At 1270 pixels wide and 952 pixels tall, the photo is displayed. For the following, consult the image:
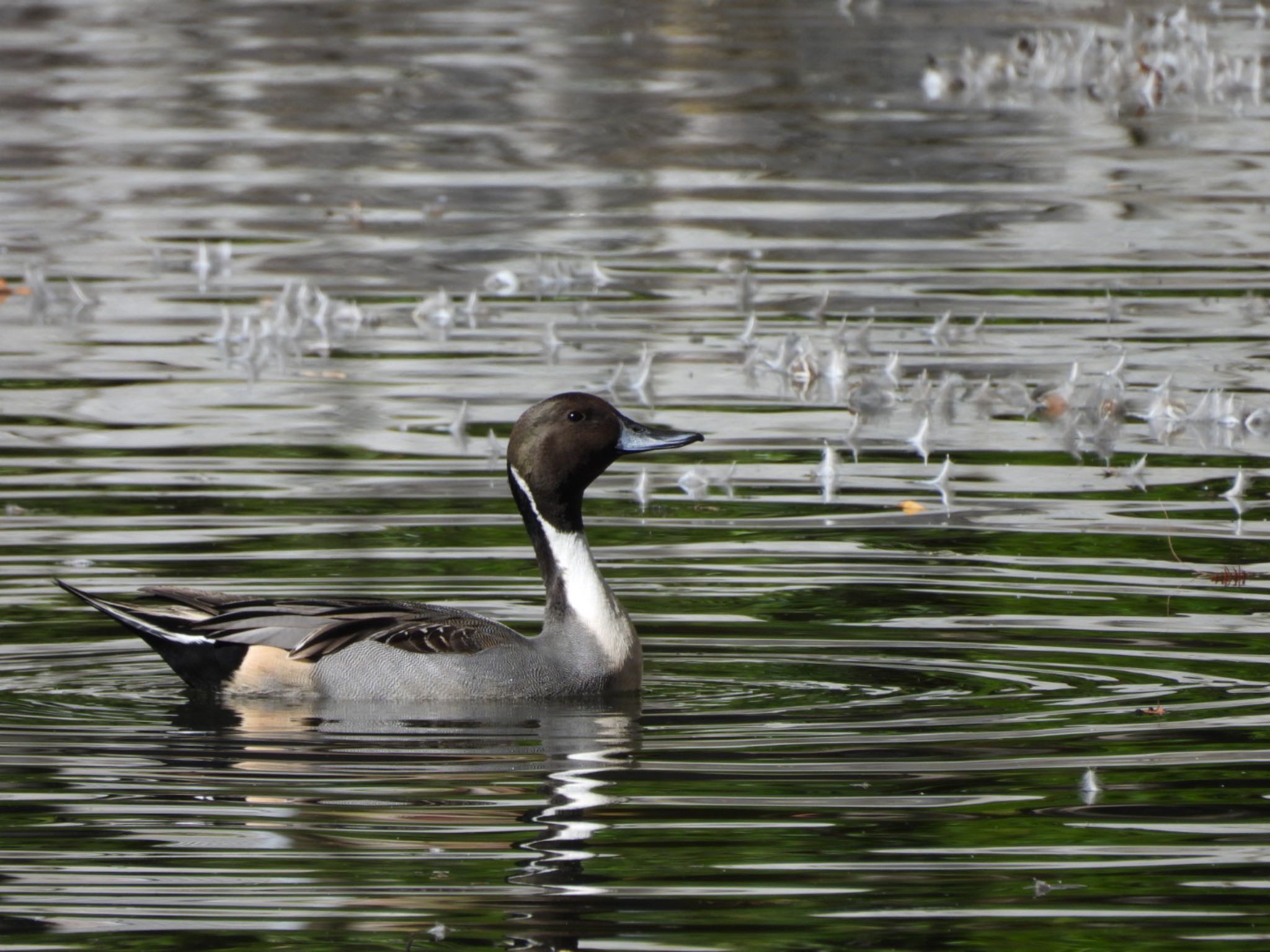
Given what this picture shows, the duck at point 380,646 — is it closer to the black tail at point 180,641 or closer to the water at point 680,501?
the black tail at point 180,641

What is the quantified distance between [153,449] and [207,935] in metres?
6.71

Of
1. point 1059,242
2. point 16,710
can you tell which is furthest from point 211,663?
point 1059,242

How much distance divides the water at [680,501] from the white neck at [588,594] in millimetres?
220

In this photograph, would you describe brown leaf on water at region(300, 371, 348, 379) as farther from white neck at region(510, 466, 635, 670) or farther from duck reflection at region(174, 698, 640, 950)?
duck reflection at region(174, 698, 640, 950)

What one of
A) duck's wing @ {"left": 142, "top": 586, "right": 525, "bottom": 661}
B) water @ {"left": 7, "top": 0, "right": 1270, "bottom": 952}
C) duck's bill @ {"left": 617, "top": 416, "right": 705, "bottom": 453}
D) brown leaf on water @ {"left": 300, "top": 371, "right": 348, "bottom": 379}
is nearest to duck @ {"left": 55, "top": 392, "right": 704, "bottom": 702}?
duck's wing @ {"left": 142, "top": 586, "right": 525, "bottom": 661}

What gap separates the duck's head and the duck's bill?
28 mm

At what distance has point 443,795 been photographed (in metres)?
7.30

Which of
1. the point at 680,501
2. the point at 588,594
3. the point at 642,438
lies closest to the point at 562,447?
the point at 642,438

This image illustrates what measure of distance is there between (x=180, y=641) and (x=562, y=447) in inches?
56.6

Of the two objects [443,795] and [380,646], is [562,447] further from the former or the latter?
[443,795]

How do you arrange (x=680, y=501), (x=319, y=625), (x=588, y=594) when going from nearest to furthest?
(x=319, y=625), (x=588, y=594), (x=680, y=501)

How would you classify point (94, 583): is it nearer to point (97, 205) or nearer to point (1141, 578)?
point (1141, 578)

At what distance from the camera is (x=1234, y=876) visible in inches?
255

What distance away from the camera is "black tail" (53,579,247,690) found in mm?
8656
